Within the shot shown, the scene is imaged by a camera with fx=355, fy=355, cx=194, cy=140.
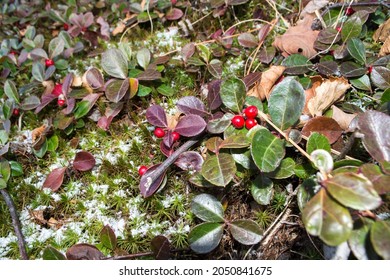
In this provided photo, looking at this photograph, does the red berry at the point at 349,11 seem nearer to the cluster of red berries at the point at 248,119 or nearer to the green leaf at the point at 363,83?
the green leaf at the point at 363,83

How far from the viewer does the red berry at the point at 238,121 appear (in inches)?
64.6

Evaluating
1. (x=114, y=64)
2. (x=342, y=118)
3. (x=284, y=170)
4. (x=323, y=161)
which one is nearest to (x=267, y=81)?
(x=342, y=118)

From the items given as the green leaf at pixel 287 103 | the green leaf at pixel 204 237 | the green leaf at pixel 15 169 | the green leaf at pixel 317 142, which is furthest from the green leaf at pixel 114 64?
the green leaf at pixel 317 142

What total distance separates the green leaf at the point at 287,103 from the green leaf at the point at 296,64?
353 mm

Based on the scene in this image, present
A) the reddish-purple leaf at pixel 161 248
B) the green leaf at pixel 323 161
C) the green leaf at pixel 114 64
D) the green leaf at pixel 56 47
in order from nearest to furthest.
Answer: the green leaf at pixel 323 161
the reddish-purple leaf at pixel 161 248
the green leaf at pixel 114 64
the green leaf at pixel 56 47

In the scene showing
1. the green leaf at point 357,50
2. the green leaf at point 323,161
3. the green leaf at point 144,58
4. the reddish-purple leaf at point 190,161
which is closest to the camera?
the green leaf at point 323,161

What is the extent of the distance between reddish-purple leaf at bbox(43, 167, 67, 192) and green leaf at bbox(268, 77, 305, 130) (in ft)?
3.73

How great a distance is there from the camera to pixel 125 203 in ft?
5.88

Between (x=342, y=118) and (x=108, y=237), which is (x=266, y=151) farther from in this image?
(x=108, y=237)

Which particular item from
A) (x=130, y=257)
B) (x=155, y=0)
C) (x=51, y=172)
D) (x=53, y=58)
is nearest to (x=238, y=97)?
(x=130, y=257)

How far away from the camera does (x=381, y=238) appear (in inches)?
38.8

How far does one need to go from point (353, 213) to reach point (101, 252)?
104 cm

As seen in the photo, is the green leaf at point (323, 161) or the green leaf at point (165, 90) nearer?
the green leaf at point (323, 161)

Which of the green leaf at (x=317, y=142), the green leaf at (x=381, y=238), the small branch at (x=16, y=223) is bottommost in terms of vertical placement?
the small branch at (x=16, y=223)
